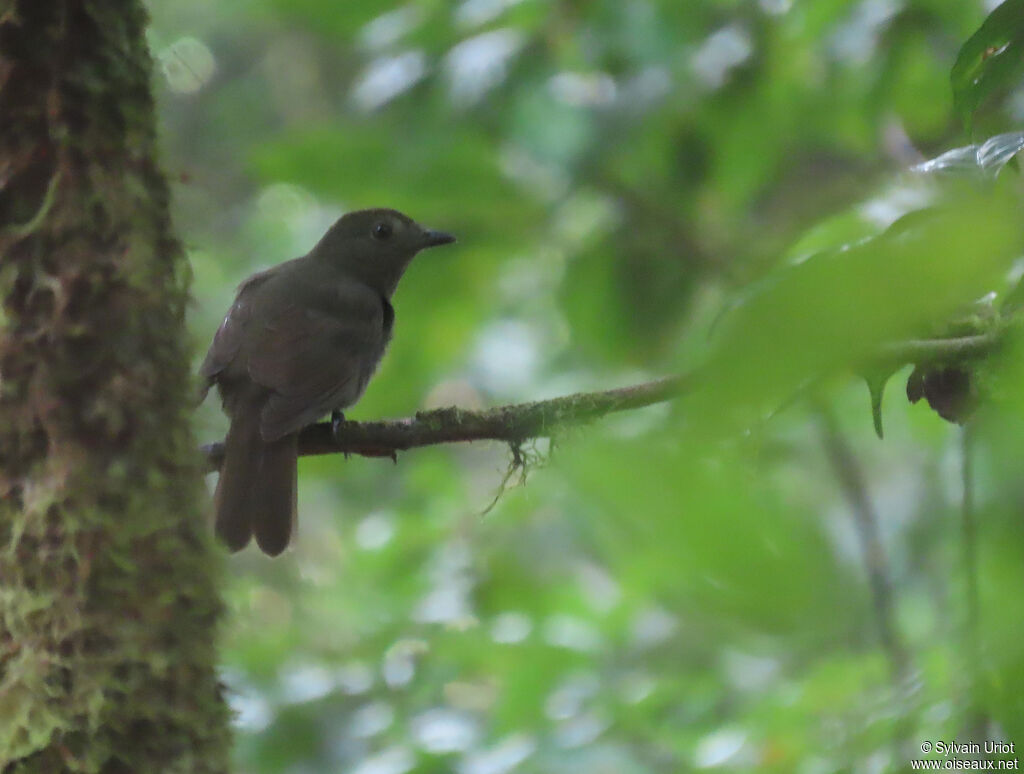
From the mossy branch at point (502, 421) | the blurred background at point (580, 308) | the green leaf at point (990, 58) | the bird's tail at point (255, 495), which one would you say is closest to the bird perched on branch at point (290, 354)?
the bird's tail at point (255, 495)

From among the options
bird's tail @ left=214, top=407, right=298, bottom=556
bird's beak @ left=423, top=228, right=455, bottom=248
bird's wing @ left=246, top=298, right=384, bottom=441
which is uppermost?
bird's beak @ left=423, top=228, right=455, bottom=248

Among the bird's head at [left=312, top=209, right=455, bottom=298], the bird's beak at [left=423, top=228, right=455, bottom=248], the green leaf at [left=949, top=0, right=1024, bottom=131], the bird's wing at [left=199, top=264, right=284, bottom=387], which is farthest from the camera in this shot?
the bird's head at [left=312, top=209, right=455, bottom=298]

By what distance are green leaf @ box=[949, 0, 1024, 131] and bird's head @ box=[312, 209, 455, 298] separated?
3.47 metres

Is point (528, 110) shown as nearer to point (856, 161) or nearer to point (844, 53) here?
point (844, 53)

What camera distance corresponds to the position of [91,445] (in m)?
1.63

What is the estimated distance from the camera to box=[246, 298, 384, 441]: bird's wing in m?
3.59

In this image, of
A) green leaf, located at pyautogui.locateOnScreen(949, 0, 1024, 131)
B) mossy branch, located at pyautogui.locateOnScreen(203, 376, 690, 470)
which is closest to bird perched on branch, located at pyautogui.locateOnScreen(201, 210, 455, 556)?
mossy branch, located at pyautogui.locateOnScreen(203, 376, 690, 470)

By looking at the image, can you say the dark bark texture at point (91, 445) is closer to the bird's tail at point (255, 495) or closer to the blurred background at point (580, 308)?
the blurred background at point (580, 308)

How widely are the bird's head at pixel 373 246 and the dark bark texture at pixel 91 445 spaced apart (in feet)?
10.2

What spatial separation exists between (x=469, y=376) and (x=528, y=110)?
234 cm

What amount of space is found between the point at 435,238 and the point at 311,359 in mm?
1004

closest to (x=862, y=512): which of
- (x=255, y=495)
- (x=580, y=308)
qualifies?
(x=580, y=308)

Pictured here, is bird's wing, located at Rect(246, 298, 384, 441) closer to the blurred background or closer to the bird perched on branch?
the bird perched on branch

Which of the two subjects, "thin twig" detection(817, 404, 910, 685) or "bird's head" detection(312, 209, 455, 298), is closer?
"thin twig" detection(817, 404, 910, 685)
